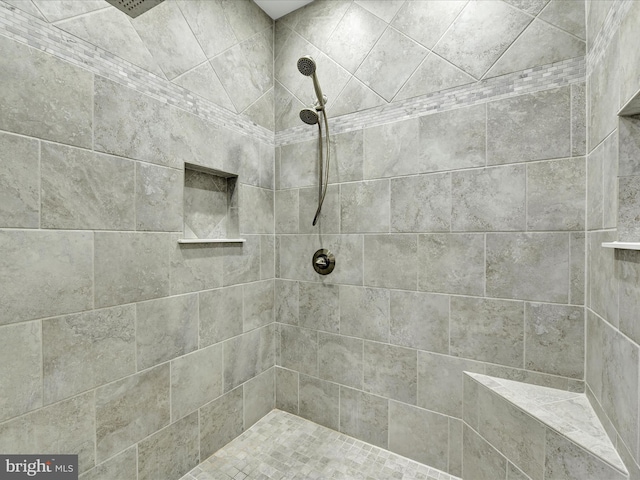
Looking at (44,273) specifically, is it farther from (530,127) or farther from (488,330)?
(530,127)

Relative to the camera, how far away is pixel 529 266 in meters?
1.18

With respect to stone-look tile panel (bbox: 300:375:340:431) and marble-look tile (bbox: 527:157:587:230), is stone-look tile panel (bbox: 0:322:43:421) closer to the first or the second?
stone-look tile panel (bbox: 300:375:340:431)

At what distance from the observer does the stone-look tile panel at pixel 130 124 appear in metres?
1.07

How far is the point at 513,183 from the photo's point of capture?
1.20 meters

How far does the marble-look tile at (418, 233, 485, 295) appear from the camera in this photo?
1.28 metres

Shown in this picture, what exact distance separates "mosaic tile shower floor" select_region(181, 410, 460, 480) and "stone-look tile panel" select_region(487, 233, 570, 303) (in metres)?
0.92

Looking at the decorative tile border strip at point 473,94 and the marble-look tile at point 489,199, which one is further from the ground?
the decorative tile border strip at point 473,94

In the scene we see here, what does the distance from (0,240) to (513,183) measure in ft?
6.03

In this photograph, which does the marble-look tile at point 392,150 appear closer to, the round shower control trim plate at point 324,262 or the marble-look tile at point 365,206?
the marble-look tile at point 365,206

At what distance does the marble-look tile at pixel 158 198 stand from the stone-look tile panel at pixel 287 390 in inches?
44.7

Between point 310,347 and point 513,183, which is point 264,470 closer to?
point 310,347

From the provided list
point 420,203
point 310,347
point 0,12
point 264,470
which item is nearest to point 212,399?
point 264,470

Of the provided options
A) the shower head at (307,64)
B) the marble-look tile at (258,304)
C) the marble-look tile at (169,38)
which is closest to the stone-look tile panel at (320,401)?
the marble-look tile at (258,304)

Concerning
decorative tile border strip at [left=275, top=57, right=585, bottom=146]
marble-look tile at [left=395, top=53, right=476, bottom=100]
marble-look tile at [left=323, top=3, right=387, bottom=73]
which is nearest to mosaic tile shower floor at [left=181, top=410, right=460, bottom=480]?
decorative tile border strip at [left=275, top=57, right=585, bottom=146]
